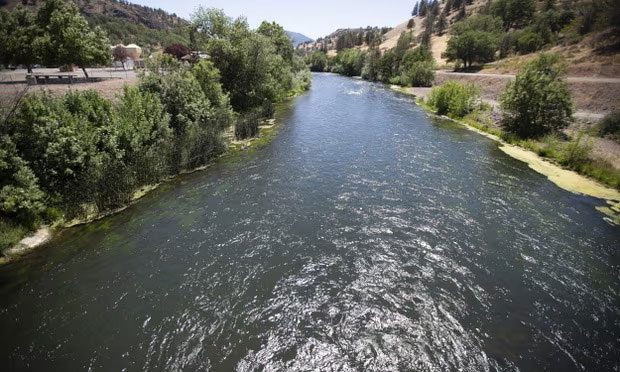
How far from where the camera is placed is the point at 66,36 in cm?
4162

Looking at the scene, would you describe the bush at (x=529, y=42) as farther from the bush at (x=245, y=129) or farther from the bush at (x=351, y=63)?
the bush at (x=245, y=129)

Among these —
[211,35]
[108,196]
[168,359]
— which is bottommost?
[168,359]

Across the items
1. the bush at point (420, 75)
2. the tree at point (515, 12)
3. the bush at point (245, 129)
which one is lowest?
the bush at point (245, 129)

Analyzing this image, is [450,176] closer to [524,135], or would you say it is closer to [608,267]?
[608,267]

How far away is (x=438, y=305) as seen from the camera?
45.6ft

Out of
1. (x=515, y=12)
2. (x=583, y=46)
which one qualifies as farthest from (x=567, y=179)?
(x=515, y=12)

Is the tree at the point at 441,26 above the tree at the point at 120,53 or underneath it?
above

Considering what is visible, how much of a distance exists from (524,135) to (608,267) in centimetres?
2613

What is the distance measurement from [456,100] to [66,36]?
58.2 meters

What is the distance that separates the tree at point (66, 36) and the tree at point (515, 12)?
14371 cm

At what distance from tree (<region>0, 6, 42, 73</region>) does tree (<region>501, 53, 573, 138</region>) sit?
61.9 metres

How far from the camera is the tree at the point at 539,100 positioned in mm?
36156

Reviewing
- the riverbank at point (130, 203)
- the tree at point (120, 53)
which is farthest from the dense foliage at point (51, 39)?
the tree at point (120, 53)

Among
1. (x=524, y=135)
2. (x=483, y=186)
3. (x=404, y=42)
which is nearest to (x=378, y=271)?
(x=483, y=186)
